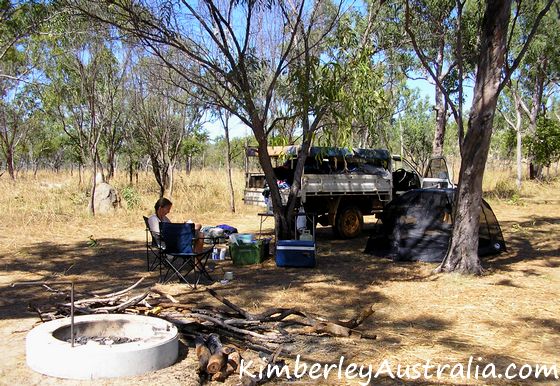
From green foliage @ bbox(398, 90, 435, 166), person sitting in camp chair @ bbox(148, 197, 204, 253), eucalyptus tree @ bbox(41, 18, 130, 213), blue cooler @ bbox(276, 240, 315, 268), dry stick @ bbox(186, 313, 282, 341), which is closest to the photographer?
dry stick @ bbox(186, 313, 282, 341)

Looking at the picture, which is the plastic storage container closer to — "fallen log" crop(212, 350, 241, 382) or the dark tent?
the dark tent

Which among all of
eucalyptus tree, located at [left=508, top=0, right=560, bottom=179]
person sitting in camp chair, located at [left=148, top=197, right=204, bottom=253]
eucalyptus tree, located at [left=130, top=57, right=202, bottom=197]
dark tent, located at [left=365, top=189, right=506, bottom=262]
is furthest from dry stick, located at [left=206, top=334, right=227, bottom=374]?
eucalyptus tree, located at [left=508, top=0, right=560, bottom=179]

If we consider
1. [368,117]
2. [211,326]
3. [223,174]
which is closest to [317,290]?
[211,326]

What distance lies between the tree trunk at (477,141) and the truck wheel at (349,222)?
161 inches

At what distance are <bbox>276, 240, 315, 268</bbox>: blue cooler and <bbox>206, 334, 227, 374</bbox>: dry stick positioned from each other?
399 centimetres

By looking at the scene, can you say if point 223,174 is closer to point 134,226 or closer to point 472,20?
point 134,226

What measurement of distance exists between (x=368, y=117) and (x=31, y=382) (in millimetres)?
5867

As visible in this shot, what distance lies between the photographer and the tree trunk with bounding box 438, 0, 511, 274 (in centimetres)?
720

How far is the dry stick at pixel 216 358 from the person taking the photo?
13.0 feet

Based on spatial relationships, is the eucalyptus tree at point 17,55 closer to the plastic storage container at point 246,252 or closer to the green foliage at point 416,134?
the plastic storage container at point 246,252

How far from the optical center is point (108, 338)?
4.57 m

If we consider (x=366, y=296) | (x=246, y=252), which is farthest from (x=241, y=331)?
(x=246, y=252)

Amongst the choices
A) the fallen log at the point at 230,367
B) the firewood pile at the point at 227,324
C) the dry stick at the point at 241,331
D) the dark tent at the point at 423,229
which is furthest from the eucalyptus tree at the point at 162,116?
the fallen log at the point at 230,367

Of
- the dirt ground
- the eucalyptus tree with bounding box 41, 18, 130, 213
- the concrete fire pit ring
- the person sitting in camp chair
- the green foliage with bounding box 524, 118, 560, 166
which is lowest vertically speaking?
the dirt ground
